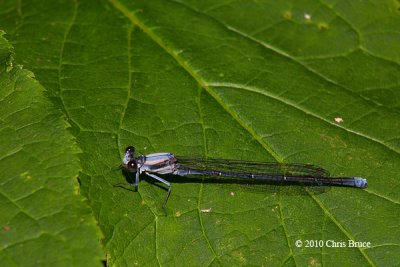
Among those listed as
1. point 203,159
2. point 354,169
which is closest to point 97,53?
point 203,159

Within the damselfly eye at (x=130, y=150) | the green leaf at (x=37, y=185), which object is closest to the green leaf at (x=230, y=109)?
the damselfly eye at (x=130, y=150)

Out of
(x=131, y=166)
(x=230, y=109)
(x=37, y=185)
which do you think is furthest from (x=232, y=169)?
(x=37, y=185)

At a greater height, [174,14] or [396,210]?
[174,14]

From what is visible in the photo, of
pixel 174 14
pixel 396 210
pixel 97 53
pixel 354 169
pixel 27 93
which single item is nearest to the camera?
pixel 27 93

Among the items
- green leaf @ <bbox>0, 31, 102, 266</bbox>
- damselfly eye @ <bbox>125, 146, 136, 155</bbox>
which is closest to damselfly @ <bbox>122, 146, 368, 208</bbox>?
damselfly eye @ <bbox>125, 146, 136, 155</bbox>

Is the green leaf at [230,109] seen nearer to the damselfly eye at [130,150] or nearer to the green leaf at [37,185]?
the damselfly eye at [130,150]

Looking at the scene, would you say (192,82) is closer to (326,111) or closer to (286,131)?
(286,131)

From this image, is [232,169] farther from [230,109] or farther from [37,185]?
[37,185]
